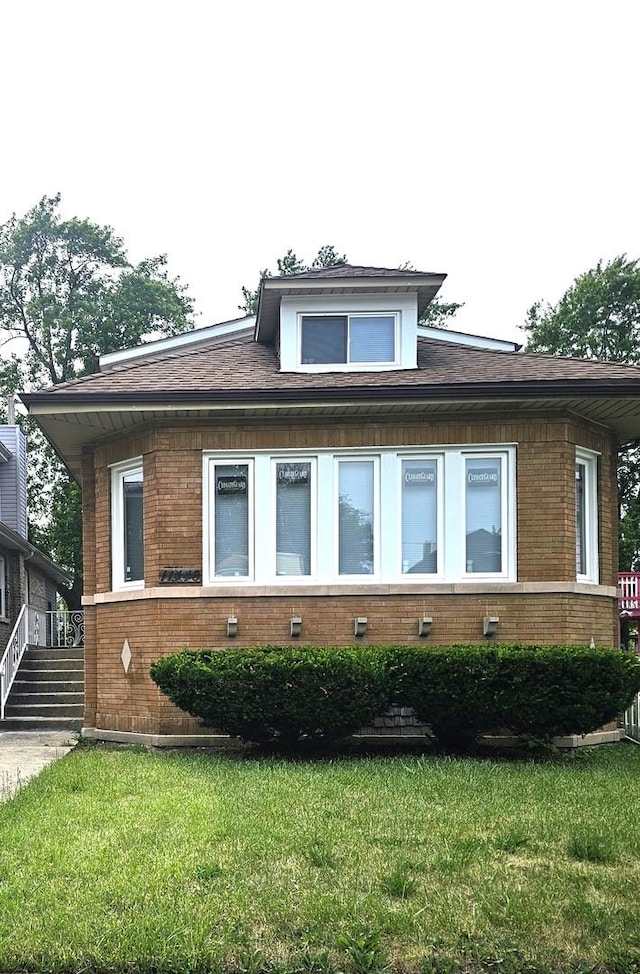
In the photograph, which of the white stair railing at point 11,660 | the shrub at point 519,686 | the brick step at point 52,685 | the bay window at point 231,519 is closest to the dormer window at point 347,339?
the bay window at point 231,519

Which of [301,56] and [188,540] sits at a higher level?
[301,56]

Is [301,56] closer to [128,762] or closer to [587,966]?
[587,966]

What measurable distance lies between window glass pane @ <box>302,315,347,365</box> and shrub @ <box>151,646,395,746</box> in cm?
448

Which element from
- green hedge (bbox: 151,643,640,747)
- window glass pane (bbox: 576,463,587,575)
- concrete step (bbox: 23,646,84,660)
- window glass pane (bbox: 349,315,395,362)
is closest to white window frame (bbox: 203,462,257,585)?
green hedge (bbox: 151,643,640,747)

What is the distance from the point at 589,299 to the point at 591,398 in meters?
23.3

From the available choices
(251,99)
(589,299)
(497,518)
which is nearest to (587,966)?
(251,99)

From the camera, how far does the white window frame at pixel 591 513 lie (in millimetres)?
12914

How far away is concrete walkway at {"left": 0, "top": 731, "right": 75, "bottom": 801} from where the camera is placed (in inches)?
393

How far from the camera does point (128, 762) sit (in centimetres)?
1073

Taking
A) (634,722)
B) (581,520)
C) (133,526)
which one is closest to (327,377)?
(133,526)

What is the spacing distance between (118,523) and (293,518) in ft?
8.20

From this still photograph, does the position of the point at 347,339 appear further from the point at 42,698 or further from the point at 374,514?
the point at 42,698

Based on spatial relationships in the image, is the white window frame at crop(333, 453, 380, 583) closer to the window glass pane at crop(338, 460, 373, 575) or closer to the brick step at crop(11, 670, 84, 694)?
the window glass pane at crop(338, 460, 373, 575)

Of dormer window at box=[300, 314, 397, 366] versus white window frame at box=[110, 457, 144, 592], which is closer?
white window frame at box=[110, 457, 144, 592]
